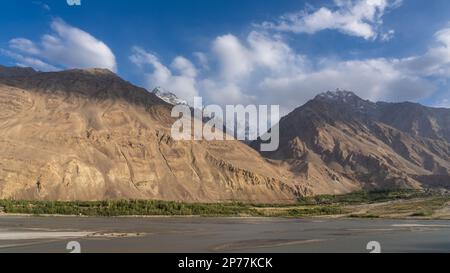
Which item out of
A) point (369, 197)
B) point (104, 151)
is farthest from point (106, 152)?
point (369, 197)

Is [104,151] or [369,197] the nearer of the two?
[104,151]

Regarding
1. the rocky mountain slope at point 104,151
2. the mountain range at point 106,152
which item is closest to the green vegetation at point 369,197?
the mountain range at point 106,152

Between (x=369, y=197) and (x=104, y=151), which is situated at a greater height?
(x=104, y=151)

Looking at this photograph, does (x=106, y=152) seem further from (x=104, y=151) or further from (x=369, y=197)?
(x=369, y=197)

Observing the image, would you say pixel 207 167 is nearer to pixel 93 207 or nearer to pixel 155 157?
pixel 155 157

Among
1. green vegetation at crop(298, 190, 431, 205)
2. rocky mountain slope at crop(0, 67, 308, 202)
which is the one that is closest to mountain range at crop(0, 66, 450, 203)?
rocky mountain slope at crop(0, 67, 308, 202)

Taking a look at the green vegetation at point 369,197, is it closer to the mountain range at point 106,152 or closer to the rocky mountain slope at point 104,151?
the mountain range at point 106,152

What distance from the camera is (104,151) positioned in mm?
126812

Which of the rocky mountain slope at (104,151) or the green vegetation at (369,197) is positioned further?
the green vegetation at (369,197)

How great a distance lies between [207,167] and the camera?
14175cm

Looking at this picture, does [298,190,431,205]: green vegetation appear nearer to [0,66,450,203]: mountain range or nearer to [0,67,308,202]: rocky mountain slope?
[0,66,450,203]: mountain range

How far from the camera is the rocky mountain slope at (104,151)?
106750 mm

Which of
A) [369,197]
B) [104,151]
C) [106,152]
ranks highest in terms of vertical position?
[104,151]
